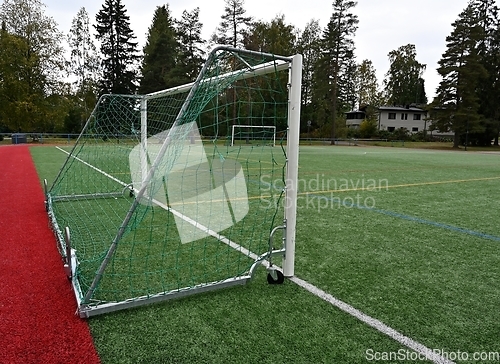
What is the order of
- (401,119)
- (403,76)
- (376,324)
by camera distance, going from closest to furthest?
(376,324) < (401,119) < (403,76)

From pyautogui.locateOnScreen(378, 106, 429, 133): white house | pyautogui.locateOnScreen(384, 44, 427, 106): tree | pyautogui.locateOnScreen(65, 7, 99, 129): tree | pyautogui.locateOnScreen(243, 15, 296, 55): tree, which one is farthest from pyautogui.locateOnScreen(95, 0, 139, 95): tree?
pyautogui.locateOnScreen(384, 44, 427, 106): tree

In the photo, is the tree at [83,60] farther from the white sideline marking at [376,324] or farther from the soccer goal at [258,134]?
the white sideline marking at [376,324]

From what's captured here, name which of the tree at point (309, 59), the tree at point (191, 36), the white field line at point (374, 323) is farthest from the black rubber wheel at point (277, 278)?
the tree at point (309, 59)

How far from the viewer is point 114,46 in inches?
1378

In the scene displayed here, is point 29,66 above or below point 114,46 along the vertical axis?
below

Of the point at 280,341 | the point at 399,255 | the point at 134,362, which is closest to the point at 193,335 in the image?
the point at 134,362

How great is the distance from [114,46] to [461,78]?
114 ft

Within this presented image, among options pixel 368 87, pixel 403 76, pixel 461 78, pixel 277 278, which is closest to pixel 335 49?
pixel 461 78

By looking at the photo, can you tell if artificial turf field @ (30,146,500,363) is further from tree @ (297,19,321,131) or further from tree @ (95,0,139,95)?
tree @ (297,19,321,131)

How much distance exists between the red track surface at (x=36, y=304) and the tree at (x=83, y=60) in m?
A: 32.4

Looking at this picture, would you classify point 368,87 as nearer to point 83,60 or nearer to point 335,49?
point 335,49

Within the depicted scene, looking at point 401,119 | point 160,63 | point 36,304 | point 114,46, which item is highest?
point 114,46

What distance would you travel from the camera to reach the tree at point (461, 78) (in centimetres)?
3388

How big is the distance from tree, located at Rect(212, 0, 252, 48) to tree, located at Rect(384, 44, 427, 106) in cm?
3527
